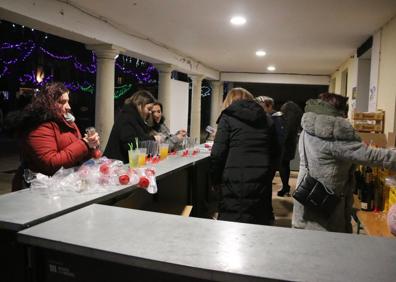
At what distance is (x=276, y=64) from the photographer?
418 inches

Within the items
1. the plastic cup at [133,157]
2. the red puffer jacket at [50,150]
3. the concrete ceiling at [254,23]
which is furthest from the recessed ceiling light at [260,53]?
the red puffer jacket at [50,150]

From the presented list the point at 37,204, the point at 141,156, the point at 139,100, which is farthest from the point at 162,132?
the point at 37,204

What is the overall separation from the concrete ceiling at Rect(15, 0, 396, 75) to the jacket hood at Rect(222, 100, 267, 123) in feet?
7.30

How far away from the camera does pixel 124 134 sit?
3129 millimetres

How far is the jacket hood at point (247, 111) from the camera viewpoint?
105 inches

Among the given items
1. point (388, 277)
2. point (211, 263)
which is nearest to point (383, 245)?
point (388, 277)

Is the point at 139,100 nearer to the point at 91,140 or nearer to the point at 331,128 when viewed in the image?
the point at 91,140

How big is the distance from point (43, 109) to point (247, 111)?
1334mm

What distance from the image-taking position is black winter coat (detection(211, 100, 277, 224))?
265cm

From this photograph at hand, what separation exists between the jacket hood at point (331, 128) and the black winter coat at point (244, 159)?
0.35 metres

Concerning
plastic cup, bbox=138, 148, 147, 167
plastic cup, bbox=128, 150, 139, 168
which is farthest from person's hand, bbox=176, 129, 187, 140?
plastic cup, bbox=128, 150, 139, 168

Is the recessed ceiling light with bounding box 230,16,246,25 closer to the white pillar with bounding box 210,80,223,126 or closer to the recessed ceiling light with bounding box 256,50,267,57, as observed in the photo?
the recessed ceiling light with bounding box 256,50,267,57

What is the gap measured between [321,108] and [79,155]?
62.7 inches

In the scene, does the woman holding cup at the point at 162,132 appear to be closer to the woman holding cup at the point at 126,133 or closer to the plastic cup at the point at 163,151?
the plastic cup at the point at 163,151
